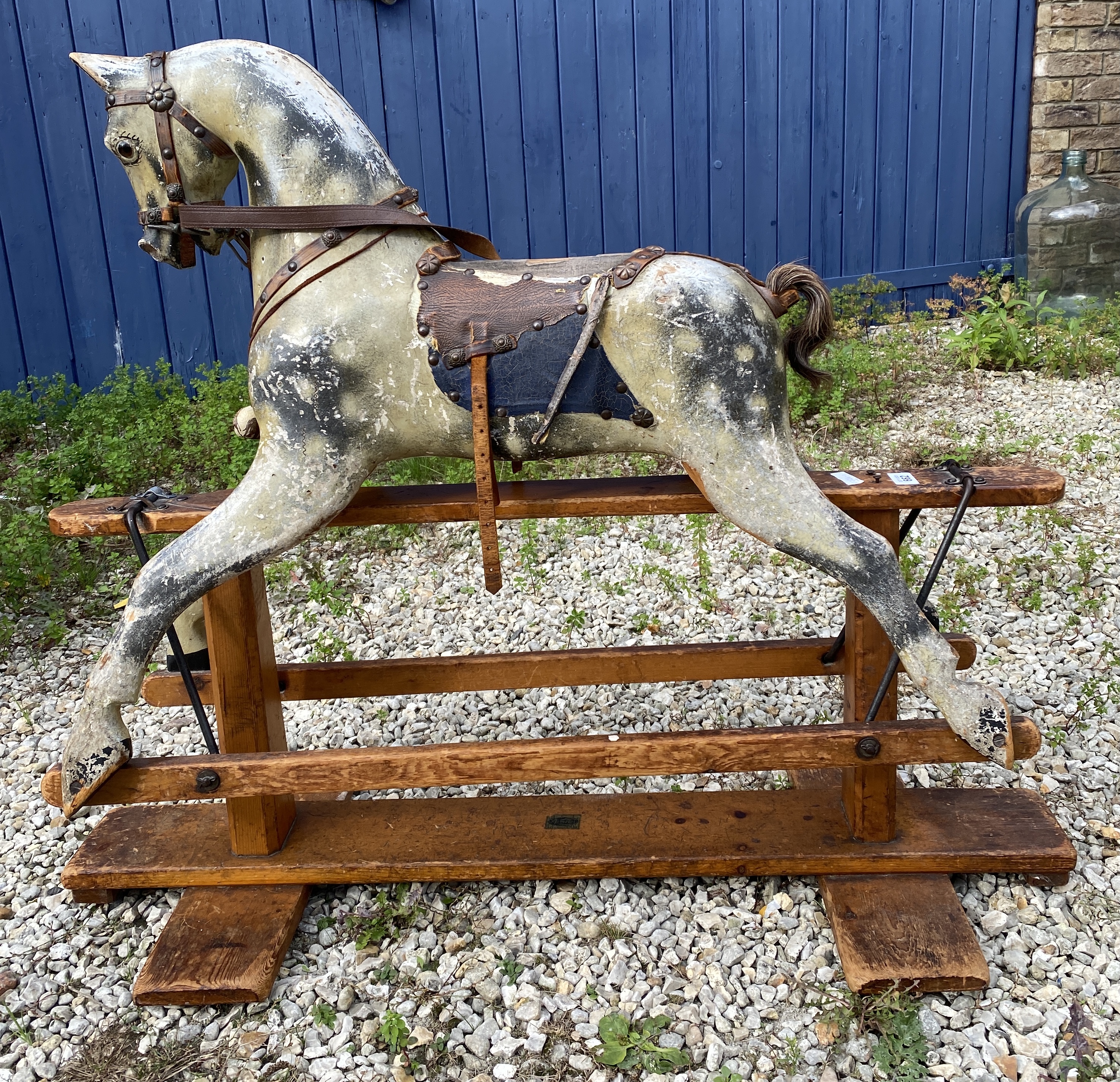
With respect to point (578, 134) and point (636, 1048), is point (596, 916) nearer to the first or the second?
point (636, 1048)

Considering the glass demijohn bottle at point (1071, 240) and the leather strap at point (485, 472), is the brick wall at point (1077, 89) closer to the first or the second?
the glass demijohn bottle at point (1071, 240)

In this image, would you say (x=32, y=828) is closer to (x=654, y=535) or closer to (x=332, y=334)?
(x=332, y=334)

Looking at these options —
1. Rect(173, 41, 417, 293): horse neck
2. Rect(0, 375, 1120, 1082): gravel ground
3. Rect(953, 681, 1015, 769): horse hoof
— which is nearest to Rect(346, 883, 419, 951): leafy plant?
Rect(0, 375, 1120, 1082): gravel ground

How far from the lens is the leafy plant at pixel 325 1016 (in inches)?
83.8

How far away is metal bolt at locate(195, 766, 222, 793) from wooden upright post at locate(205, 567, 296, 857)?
0.20 m

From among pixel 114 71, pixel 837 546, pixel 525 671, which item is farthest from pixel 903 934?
pixel 114 71

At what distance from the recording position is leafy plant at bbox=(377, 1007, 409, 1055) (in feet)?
6.77

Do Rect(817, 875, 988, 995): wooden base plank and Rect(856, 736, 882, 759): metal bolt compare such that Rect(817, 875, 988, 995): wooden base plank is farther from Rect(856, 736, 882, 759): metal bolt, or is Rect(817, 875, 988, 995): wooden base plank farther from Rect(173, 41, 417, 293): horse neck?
Rect(173, 41, 417, 293): horse neck

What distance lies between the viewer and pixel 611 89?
5.62m

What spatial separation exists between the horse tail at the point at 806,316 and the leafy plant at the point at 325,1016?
174 centimetres

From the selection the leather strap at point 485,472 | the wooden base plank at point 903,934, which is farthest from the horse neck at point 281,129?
the wooden base plank at point 903,934

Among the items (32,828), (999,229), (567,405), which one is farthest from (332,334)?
(999,229)

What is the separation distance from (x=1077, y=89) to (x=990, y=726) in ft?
18.5

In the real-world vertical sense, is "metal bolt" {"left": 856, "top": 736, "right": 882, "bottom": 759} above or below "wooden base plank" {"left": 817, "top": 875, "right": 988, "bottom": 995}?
above
